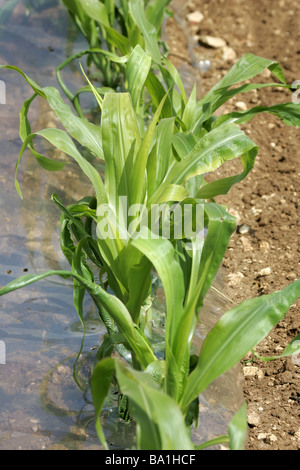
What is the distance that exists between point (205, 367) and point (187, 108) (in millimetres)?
893

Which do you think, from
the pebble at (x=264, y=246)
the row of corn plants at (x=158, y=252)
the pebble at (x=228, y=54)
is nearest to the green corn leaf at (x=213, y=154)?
the row of corn plants at (x=158, y=252)

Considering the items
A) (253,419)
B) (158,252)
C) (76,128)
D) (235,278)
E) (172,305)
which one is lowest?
(253,419)

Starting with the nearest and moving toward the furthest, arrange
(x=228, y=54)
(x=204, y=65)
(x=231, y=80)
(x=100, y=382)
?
(x=100, y=382) → (x=231, y=80) → (x=204, y=65) → (x=228, y=54)

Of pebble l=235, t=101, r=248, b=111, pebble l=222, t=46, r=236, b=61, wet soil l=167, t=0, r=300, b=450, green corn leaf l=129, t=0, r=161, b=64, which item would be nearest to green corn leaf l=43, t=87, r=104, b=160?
green corn leaf l=129, t=0, r=161, b=64

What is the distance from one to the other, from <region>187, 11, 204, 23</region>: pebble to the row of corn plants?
1.68 m

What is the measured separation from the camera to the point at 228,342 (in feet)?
4.10

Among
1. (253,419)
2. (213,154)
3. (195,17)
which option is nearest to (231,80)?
(213,154)

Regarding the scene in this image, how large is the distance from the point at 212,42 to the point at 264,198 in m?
1.19

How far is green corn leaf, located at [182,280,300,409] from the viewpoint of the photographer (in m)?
1.24

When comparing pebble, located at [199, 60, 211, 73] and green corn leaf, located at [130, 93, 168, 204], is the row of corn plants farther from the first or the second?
pebble, located at [199, 60, 211, 73]

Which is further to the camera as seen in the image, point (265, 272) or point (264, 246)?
point (264, 246)

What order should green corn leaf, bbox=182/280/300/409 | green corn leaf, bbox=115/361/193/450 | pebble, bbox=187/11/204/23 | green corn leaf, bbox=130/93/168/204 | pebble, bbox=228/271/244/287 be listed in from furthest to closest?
pebble, bbox=187/11/204/23 → pebble, bbox=228/271/244/287 → green corn leaf, bbox=130/93/168/204 → green corn leaf, bbox=182/280/300/409 → green corn leaf, bbox=115/361/193/450

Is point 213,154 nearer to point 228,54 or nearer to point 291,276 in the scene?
point 291,276
